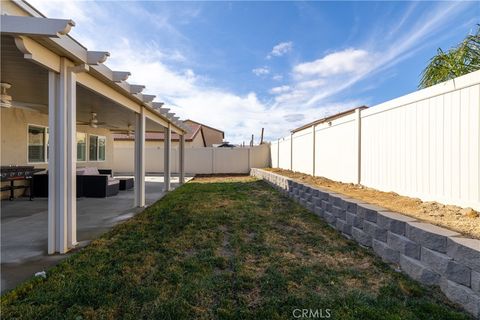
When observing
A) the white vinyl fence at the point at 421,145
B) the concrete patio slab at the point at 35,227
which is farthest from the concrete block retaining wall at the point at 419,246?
the concrete patio slab at the point at 35,227

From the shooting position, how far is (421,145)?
13.5 ft

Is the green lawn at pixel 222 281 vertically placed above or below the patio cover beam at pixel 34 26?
below

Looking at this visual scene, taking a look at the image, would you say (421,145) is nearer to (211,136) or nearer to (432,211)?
(432,211)

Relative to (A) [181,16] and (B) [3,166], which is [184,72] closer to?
(A) [181,16]

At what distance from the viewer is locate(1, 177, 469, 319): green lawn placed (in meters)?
2.44

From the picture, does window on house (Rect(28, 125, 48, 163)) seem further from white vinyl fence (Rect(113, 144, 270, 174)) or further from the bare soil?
white vinyl fence (Rect(113, 144, 270, 174))

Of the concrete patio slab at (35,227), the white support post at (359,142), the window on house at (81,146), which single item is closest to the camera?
the concrete patio slab at (35,227)

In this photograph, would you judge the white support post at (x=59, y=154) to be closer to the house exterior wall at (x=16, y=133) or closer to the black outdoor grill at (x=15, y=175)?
the black outdoor grill at (x=15, y=175)

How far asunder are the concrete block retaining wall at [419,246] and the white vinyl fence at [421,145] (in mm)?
809

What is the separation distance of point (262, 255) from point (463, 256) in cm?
223

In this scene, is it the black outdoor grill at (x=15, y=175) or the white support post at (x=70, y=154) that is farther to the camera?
the black outdoor grill at (x=15, y=175)

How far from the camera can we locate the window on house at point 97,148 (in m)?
12.7

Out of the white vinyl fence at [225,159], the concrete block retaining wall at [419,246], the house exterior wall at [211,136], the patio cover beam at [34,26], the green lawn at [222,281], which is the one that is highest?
the house exterior wall at [211,136]

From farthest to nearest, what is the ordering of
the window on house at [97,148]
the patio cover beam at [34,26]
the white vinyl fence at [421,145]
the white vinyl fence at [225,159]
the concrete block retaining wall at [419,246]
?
1. the white vinyl fence at [225,159]
2. the window on house at [97,148]
3. the white vinyl fence at [421,145]
4. the patio cover beam at [34,26]
5. the concrete block retaining wall at [419,246]
